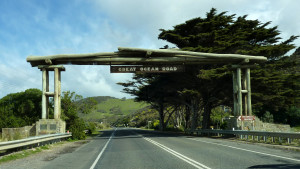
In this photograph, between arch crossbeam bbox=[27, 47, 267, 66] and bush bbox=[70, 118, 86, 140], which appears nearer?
arch crossbeam bbox=[27, 47, 267, 66]

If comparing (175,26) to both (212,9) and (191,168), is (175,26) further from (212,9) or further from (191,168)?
(191,168)

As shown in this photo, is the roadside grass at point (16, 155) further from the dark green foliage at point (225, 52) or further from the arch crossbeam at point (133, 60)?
the dark green foliage at point (225, 52)

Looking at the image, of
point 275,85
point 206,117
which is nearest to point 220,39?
point 275,85

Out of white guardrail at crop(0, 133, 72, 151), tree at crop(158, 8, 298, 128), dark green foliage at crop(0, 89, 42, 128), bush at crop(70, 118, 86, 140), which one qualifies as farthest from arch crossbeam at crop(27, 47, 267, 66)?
dark green foliage at crop(0, 89, 42, 128)

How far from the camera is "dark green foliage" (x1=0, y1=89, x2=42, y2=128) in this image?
29.1 metres

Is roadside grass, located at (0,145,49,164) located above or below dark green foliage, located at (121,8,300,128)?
below

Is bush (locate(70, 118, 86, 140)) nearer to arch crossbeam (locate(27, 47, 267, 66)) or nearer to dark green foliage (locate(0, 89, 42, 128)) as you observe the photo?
arch crossbeam (locate(27, 47, 267, 66))

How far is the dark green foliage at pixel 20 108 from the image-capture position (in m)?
29.1

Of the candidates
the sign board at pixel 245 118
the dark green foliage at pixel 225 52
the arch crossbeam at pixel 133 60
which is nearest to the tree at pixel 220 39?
the dark green foliage at pixel 225 52

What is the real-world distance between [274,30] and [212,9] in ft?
25.7

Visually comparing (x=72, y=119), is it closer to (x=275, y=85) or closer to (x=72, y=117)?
(x=72, y=117)

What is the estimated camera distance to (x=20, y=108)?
1264 inches

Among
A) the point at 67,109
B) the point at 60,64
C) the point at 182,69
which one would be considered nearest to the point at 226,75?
the point at 182,69

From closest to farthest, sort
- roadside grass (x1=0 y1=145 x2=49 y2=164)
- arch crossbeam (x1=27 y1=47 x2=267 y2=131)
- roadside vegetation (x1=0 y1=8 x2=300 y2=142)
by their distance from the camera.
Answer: roadside grass (x1=0 y1=145 x2=49 y2=164)
arch crossbeam (x1=27 y1=47 x2=267 y2=131)
roadside vegetation (x1=0 y1=8 x2=300 y2=142)
